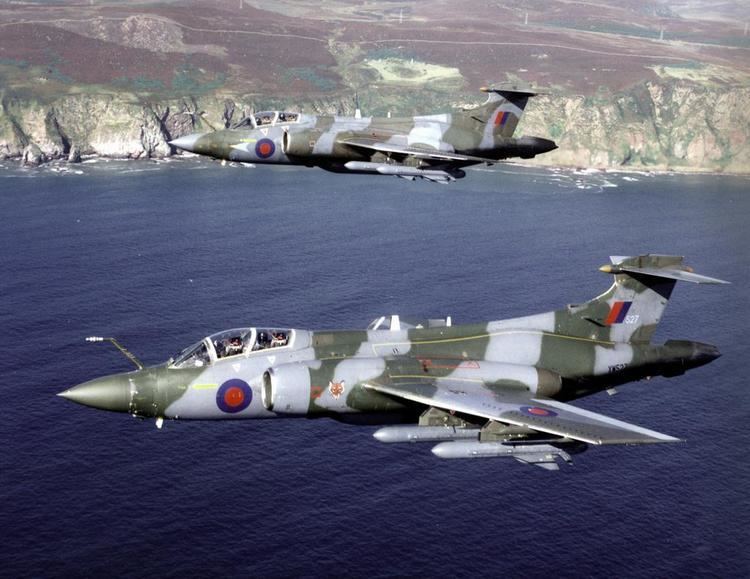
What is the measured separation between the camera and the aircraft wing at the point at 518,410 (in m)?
45.4

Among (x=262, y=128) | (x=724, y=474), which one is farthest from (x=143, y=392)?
(x=724, y=474)

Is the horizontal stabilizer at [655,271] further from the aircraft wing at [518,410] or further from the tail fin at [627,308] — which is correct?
the aircraft wing at [518,410]

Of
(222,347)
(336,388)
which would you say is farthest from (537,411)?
(222,347)

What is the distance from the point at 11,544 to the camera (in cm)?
8444

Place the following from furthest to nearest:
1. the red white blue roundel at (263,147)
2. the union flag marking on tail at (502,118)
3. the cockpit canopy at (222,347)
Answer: the union flag marking on tail at (502,118) → the red white blue roundel at (263,147) → the cockpit canopy at (222,347)

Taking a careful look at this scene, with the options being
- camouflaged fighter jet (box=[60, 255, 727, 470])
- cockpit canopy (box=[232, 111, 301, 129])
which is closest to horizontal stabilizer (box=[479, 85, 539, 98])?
cockpit canopy (box=[232, 111, 301, 129])

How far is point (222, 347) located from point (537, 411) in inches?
647

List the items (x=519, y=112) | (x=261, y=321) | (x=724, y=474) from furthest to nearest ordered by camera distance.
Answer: (x=261, y=321)
(x=724, y=474)
(x=519, y=112)

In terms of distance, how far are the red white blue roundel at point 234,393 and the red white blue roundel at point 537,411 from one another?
13949 mm

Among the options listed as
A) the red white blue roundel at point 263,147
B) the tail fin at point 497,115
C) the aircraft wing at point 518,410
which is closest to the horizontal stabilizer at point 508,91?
the tail fin at point 497,115

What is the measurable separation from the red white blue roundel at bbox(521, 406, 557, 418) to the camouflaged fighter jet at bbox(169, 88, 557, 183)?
17.6 metres

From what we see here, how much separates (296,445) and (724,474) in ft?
141

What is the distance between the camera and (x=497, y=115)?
68750mm

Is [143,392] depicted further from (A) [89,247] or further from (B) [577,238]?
(B) [577,238]
